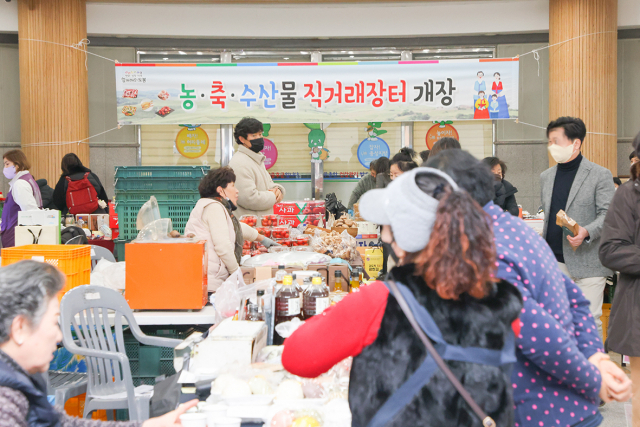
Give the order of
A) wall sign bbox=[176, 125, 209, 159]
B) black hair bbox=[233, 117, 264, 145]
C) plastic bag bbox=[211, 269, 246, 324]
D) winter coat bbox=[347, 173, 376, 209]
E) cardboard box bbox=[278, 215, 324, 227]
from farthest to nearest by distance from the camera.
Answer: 1. wall sign bbox=[176, 125, 209, 159]
2. winter coat bbox=[347, 173, 376, 209]
3. cardboard box bbox=[278, 215, 324, 227]
4. black hair bbox=[233, 117, 264, 145]
5. plastic bag bbox=[211, 269, 246, 324]

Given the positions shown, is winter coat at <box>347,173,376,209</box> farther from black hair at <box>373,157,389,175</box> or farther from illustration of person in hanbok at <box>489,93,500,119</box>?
illustration of person in hanbok at <box>489,93,500,119</box>

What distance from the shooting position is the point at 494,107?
747 centimetres

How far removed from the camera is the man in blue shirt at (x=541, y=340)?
1.56m

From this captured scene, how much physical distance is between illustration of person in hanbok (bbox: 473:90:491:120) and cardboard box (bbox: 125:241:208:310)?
5266mm

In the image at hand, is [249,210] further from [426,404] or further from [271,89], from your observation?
[426,404]

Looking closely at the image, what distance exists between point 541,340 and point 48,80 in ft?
27.4

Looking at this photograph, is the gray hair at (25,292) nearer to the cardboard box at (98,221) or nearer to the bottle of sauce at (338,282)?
the bottle of sauce at (338,282)

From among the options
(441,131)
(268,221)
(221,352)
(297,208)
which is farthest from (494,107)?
(221,352)

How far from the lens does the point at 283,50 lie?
30.0 ft

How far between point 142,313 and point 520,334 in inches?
97.5

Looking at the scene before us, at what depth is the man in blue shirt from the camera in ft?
5.11

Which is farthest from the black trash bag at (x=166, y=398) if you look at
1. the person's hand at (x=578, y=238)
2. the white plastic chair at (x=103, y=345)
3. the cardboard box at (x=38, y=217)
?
the person's hand at (x=578, y=238)

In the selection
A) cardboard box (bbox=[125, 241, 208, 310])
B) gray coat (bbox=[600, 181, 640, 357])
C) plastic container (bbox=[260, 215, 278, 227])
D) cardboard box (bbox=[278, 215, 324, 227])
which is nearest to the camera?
gray coat (bbox=[600, 181, 640, 357])

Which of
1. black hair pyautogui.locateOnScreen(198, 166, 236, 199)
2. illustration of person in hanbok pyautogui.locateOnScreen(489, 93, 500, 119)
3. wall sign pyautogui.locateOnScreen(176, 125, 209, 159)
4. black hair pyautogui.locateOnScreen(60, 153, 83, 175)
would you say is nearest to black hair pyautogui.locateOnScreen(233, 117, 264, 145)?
black hair pyautogui.locateOnScreen(198, 166, 236, 199)
